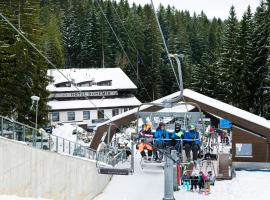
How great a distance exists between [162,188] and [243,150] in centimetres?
818

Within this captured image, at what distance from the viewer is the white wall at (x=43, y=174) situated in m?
14.9

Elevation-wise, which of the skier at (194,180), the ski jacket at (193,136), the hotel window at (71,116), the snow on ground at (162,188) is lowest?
the snow on ground at (162,188)

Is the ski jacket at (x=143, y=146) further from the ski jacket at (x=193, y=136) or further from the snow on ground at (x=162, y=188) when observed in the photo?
the snow on ground at (x=162, y=188)

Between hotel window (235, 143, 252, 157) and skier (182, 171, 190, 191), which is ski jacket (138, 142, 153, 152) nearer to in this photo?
skier (182, 171, 190, 191)

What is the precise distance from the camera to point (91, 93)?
197 feet

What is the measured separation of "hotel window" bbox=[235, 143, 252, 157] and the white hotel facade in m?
26.5

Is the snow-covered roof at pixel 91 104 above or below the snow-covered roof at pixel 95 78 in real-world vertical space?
below

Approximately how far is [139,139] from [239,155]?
52.7ft

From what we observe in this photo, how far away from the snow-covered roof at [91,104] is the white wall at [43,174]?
3325 cm

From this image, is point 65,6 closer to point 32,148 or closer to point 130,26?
point 130,26

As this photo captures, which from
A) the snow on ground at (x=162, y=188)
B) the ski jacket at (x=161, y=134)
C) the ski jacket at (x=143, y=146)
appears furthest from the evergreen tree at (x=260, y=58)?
the ski jacket at (x=143, y=146)

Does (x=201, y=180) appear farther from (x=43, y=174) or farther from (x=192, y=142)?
(x=43, y=174)

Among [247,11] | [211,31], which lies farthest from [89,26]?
A: [247,11]

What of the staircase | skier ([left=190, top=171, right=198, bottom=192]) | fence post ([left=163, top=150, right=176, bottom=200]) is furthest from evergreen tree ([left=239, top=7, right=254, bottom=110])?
fence post ([left=163, top=150, right=176, bottom=200])
